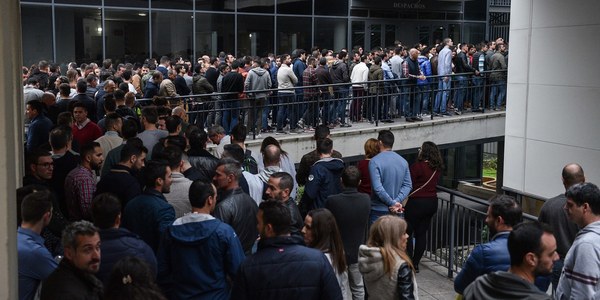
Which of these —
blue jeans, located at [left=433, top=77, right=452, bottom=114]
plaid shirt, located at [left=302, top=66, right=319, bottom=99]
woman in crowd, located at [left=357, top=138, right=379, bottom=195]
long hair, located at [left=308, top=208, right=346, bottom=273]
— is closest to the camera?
long hair, located at [left=308, top=208, right=346, bottom=273]

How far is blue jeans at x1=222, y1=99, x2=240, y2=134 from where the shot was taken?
687 inches

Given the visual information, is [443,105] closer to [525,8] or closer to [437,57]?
[437,57]

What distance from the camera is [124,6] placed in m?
25.9

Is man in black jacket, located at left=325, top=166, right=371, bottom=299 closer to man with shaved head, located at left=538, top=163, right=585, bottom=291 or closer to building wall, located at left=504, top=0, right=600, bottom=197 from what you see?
man with shaved head, located at left=538, top=163, right=585, bottom=291

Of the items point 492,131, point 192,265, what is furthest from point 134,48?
point 192,265

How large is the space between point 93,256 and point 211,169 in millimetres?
4139

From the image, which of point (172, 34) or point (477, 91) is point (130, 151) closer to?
point (477, 91)

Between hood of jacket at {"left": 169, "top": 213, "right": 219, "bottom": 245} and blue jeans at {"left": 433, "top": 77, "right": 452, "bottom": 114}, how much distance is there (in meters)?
15.6

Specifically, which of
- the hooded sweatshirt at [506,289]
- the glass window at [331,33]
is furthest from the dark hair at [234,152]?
the glass window at [331,33]

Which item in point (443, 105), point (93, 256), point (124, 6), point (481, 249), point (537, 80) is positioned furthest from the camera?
point (124, 6)

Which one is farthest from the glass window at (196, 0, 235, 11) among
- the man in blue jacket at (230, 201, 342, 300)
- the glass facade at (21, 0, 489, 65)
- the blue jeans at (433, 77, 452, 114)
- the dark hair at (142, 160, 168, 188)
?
the man in blue jacket at (230, 201, 342, 300)

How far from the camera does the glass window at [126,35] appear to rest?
25641 mm

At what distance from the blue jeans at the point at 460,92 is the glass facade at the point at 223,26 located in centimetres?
961

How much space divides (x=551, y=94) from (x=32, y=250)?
10.7m
